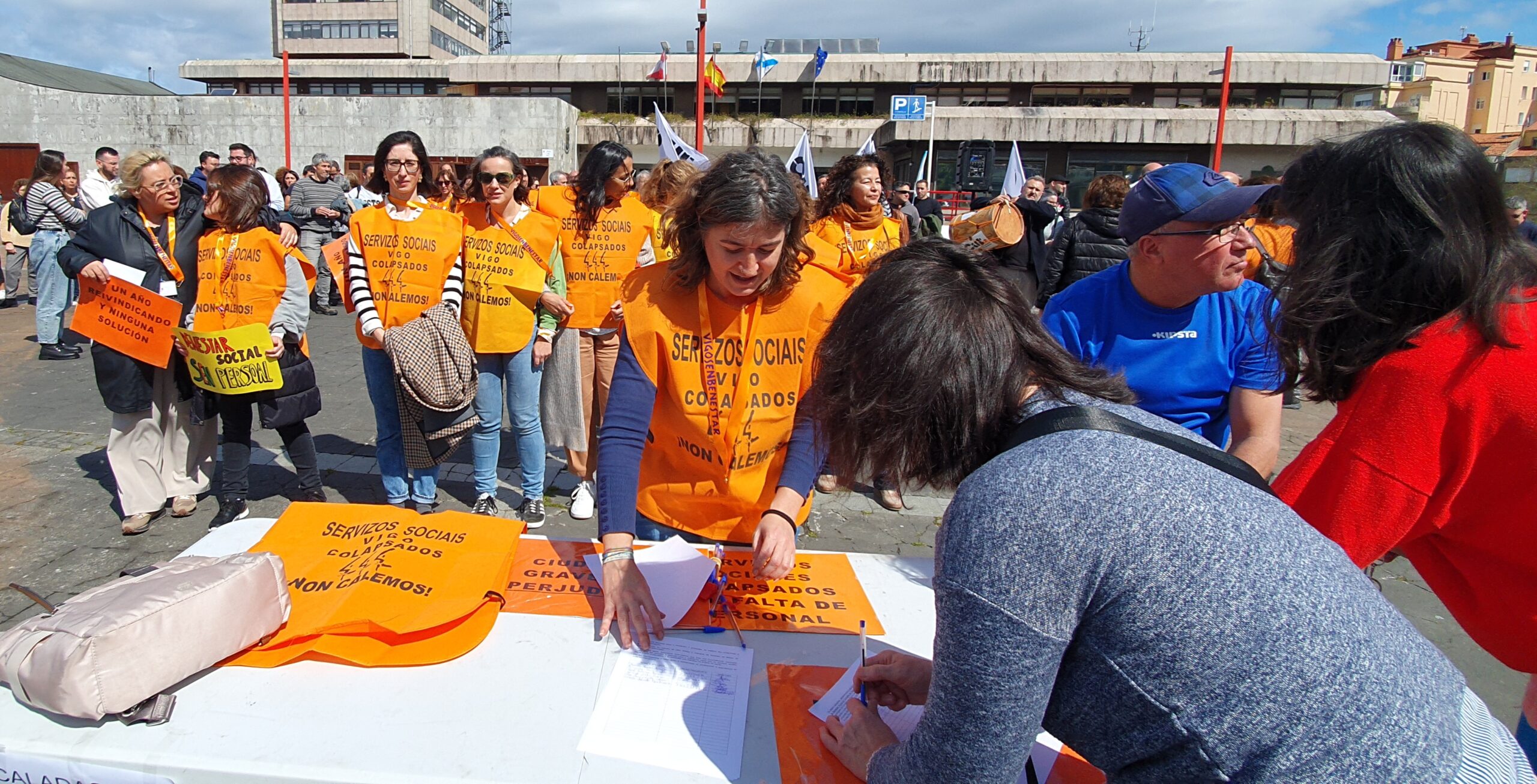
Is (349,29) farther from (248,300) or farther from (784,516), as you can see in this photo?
(784,516)

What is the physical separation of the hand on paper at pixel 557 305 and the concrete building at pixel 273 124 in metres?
23.7

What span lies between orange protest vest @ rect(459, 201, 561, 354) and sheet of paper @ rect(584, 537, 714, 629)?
227 cm

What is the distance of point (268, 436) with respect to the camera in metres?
5.57

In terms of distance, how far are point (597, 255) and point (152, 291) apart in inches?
81.2

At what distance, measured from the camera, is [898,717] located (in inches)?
57.3

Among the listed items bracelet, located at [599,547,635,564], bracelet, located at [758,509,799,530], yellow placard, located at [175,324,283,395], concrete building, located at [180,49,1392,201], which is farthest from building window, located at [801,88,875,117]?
bracelet, located at [599,547,635,564]

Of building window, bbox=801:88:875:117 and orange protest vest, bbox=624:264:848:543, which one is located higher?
building window, bbox=801:88:875:117

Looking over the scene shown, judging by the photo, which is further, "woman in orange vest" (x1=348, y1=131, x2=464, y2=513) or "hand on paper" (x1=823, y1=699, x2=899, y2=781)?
"woman in orange vest" (x1=348, y1=131, x2=464, y2=513)

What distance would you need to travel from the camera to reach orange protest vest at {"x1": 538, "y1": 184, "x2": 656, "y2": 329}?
4.32 m

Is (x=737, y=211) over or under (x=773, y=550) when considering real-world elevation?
over

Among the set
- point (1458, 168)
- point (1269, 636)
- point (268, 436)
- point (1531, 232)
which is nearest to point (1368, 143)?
point (1458, 168)

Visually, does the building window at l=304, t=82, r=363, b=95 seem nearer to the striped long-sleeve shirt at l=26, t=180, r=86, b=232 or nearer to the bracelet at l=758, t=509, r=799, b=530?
the striped long-sleeve shirt at l=26, t=180, r=86, b=232

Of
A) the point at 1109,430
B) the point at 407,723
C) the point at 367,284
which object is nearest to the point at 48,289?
the point at 367,284

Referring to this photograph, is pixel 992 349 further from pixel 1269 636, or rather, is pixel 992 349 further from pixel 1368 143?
pixel 1368 143
